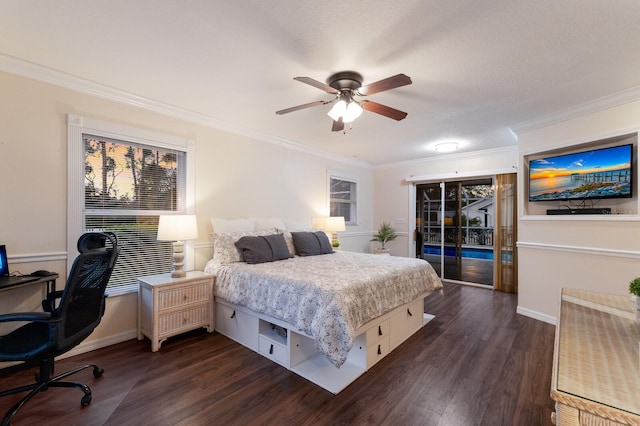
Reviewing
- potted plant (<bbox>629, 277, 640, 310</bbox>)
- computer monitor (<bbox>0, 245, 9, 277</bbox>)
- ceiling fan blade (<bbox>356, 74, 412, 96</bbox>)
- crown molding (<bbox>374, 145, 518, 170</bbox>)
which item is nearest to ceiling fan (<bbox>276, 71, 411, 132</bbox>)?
ceiling fan blade (<bbox>356, 74, 412, 96</bbox>)

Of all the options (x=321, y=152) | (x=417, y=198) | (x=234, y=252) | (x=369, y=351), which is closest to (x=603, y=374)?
(x=369, y=351)

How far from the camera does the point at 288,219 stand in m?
4.59

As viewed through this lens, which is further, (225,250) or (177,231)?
(225,250)

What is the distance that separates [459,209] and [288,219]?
11.1 feet

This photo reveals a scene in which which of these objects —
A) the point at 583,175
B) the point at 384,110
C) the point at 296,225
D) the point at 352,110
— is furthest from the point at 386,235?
the point at 352,110

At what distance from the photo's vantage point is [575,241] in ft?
10.5

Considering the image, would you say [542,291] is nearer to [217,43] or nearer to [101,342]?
[217,43]

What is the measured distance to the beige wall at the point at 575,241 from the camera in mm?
2850

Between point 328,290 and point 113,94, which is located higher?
point 113,94

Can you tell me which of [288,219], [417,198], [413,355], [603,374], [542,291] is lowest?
[413,355]

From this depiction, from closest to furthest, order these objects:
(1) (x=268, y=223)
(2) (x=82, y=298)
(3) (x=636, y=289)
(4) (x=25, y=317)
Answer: (3) (x=636, y=289)
(4) (x=25, y=317)
(2) (x=82, y=298)
(1) (x=268, y=223)

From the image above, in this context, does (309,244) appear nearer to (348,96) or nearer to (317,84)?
(348,96)

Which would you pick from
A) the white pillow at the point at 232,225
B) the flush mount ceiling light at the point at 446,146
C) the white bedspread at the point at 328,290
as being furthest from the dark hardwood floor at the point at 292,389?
the flush mount ceiling light at the point at 446,146

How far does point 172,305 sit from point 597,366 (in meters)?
3.07
